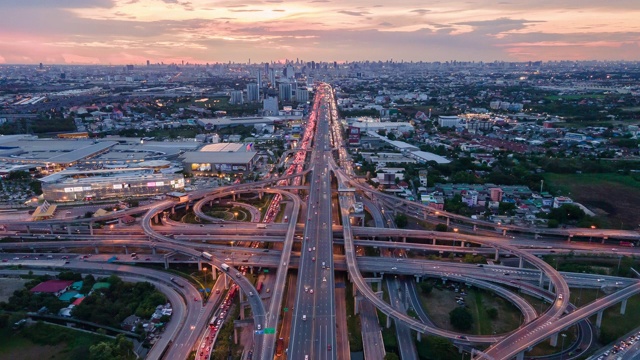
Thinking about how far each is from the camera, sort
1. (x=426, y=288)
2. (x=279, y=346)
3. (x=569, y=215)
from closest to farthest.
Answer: (x=279, y=346)
(x=426, y=288)
(x=569, y=215)

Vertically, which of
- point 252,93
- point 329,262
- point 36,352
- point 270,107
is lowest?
point 36,352

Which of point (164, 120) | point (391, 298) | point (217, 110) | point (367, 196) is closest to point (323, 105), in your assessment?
point (217, 110)

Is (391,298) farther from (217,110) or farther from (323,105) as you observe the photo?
(323,105)

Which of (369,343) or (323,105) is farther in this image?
(323,105)

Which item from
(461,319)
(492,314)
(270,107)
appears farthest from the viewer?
(270,107)

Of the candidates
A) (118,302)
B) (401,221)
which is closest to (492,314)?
(401,221)

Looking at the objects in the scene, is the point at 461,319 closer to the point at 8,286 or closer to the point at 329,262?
the point at 329,262
